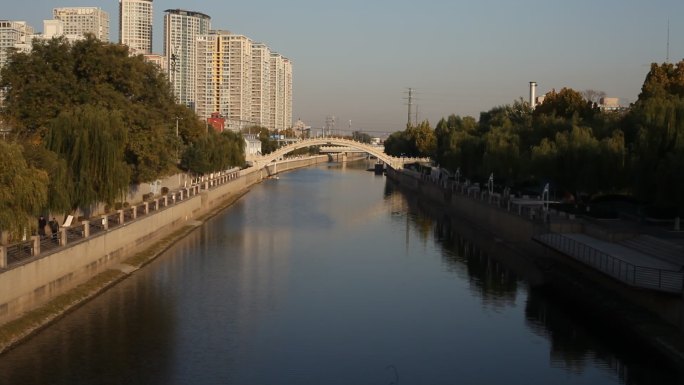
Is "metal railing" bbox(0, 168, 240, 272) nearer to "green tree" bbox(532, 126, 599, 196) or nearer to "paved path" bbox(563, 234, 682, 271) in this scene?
"paved path" bbox(563, 234, 682, 271)

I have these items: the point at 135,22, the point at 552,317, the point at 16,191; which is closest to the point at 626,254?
the point at 552,317

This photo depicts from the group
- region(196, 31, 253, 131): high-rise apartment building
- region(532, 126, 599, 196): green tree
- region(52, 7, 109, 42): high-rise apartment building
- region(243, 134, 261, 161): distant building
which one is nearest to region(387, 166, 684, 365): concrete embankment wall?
region(532, 126, 599, 196): green tree

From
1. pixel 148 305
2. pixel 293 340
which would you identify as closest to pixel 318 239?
pixel 148 305

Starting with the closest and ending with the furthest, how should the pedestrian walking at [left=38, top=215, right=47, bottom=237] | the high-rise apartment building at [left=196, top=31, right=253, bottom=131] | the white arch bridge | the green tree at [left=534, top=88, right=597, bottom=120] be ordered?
1. the pedestrian walking at [left=38, top=215, right=47, bottom=237]
2. the green tree at [left=534, top=88, right=597, bottom=120]
3. the white arch bridge
4. the high-rise apartment building at [left=196, top=31, right=253, bottom=131]

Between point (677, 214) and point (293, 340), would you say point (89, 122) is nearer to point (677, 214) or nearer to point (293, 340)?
point (293, 340)

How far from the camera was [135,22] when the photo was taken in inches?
6196

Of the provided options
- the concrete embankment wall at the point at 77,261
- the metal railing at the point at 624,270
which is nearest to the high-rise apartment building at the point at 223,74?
the concrete embankment wall at the point at 77,261

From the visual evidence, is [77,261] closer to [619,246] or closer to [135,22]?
[619,246]

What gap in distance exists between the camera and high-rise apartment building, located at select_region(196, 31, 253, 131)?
144875 mm

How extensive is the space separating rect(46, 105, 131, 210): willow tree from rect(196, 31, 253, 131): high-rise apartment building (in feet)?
390

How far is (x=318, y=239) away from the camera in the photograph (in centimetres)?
3391

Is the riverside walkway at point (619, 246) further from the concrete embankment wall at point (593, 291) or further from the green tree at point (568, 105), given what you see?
the green tree at point (568, 105)

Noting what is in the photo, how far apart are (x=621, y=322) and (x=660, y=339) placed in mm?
1849

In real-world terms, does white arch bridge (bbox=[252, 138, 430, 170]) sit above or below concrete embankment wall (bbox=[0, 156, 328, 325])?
above
